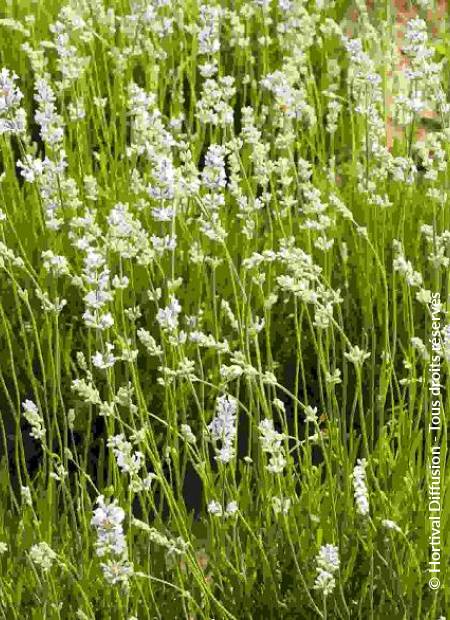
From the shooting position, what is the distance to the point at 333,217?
10.8ft

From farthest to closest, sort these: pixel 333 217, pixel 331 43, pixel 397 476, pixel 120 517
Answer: pixel 331 43, pixel 333 217, pixel 397 476, pixel 120 517

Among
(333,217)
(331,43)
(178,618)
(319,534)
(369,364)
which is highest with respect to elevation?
(331,43)

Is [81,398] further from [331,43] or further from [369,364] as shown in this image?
[331,43]

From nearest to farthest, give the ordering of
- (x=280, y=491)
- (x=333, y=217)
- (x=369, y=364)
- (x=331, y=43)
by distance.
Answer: (x=280, y=491) < (x=369, y=364) < (x=333, y=217) < (x=331, y=43)

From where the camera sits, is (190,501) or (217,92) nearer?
(217,92)

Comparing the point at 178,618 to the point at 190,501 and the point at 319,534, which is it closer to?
the point at 319,534

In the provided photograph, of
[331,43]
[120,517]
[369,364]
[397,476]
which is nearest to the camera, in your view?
[120,517]

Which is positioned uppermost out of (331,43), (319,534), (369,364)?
(331,43)

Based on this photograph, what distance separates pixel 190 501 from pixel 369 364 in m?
0.65

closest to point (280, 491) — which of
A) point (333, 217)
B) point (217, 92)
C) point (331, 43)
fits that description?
point (217, 92)

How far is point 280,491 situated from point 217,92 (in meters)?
0.84

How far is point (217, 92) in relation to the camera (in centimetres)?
236

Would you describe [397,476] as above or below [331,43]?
below

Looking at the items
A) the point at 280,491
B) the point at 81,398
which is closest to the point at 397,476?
the point at 280,491
